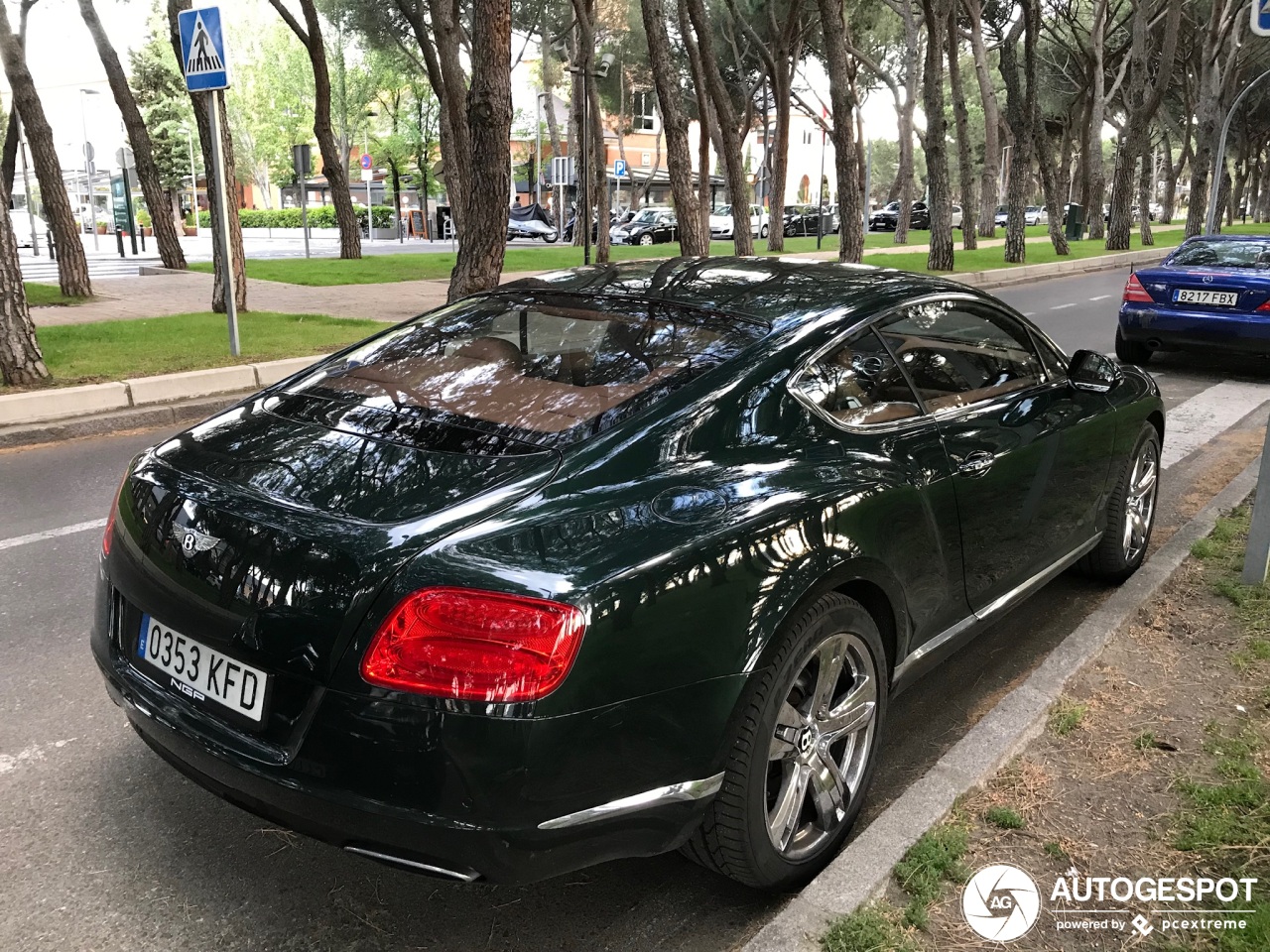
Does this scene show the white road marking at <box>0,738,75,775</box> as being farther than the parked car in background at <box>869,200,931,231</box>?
No

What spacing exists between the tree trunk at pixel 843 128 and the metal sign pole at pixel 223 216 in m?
10.5

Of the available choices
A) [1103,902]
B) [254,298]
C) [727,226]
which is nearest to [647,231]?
[727,226]

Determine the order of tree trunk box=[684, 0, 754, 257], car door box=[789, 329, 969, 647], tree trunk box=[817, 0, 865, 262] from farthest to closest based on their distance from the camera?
tree trunk box=[684, 0, 754, 257], tree trunk box=[817, 0, 865, 262], car door box=[789, 329, 969, 647]

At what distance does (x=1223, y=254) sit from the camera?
10.9 metres

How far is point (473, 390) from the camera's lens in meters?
2.98

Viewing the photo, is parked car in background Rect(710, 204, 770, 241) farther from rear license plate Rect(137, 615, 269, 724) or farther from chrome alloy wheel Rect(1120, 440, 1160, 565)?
rear license plate Rect(137, 615, 269, 724)

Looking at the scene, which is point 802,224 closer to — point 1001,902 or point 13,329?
point 13,329

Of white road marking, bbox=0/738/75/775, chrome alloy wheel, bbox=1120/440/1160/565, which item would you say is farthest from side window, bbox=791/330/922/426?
white road marking, bbox=0/738/75/775

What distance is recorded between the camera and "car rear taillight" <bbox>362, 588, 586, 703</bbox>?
2.03 metres

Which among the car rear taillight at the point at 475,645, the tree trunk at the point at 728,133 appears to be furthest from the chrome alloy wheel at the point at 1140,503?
the tree trunk at the point at 728,133

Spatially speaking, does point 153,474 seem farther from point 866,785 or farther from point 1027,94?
point 1027,94

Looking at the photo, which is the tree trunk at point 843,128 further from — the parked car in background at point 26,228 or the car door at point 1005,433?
the parked car in background at point 26,228

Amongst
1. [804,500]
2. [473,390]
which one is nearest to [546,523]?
[804,500]

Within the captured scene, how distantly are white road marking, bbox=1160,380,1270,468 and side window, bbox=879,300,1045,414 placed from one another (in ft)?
11.8
